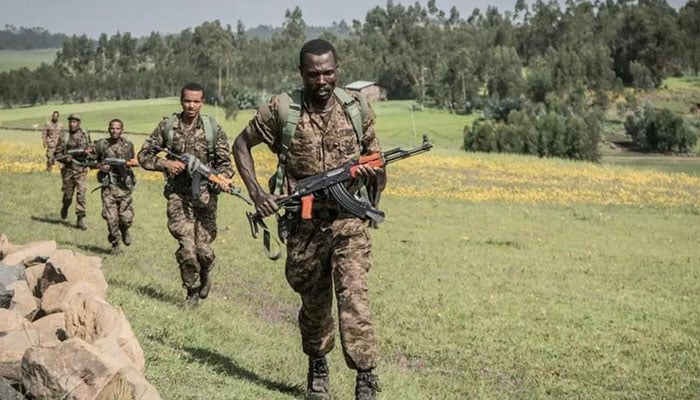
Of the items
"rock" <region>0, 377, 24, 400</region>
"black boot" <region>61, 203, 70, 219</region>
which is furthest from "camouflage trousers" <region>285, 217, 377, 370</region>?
"black boot" <region>61, 203, 70, 219</region>

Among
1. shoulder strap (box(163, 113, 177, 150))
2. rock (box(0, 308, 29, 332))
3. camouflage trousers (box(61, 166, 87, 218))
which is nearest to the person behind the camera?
rock (box(0, 308, 29, 332))

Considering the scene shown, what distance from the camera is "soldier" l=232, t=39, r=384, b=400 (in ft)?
20.6

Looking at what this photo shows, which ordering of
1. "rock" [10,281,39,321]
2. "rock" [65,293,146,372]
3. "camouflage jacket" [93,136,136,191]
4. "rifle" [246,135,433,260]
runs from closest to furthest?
"rock" [65,293,146,372]
"rifle" [246,135,433,260]
"rock" [10,281,39,321]
"camouflage jacket" [93,136,136,191]

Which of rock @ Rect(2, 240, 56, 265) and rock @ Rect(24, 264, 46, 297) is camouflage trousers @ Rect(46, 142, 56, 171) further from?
rock @ Rect(24, 264, 46, 297)

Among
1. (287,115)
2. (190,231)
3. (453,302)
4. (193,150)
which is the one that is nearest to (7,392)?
(287,115)

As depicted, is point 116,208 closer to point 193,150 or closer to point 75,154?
point 75,154

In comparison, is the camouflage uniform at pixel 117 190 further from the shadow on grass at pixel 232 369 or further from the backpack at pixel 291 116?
the backpack at pixel 291 116

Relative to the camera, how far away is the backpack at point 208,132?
10.3 metres

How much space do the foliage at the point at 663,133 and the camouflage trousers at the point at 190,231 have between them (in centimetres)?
8562

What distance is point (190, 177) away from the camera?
10.3m

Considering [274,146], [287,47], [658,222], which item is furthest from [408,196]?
[287,47]

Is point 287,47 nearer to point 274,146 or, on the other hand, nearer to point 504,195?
point 504,195

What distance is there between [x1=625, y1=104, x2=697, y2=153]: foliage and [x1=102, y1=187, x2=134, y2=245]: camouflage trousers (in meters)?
82.4

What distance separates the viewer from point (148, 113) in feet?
322
